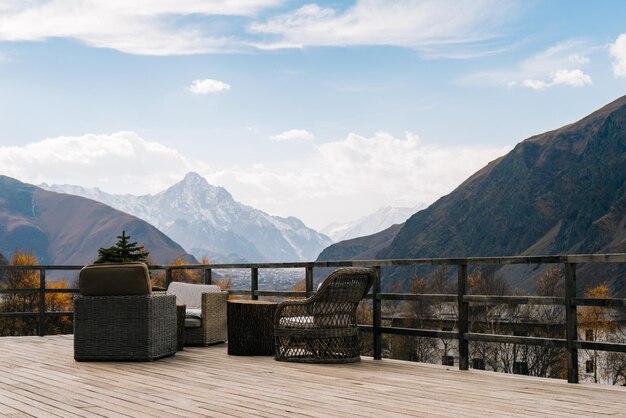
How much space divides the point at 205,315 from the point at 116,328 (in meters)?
1.51

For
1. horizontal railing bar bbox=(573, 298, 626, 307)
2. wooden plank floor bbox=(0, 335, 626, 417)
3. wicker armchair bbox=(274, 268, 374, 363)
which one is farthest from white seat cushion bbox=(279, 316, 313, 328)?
horizontal railing bar bbox=(573, 298, 626, 307)

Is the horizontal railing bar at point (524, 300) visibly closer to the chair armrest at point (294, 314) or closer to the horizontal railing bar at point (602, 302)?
the horizontal railing bar at point (602, 302)

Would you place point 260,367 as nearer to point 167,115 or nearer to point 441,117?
point 441,117

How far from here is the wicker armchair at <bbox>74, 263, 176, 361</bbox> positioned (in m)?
7.28

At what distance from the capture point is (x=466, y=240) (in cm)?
14175

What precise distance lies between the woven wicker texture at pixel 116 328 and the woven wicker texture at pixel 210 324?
4.28 ft

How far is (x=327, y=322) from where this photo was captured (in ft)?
23.2

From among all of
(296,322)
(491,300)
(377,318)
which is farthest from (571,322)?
(296,322)

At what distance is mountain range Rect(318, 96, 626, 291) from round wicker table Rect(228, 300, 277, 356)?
10206 centimetres

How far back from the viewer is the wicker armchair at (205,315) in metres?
8.71

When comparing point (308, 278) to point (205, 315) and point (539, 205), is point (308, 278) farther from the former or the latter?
point (539, 205)

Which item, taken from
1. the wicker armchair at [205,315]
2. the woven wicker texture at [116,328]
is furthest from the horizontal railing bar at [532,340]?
the wicker armchair at [205,315]

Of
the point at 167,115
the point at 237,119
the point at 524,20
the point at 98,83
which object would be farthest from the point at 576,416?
the point at 167,115

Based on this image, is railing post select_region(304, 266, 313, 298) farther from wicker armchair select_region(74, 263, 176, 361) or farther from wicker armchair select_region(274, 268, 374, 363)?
wicker armchair select_region(74, 263, 176, 361)
